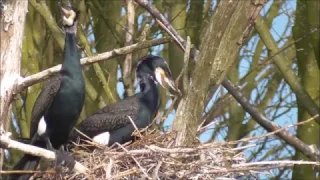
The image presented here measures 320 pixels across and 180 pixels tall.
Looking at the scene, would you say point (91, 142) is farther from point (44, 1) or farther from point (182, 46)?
point (44, 1)

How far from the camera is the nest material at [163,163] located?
654cm

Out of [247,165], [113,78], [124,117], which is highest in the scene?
[113,78]

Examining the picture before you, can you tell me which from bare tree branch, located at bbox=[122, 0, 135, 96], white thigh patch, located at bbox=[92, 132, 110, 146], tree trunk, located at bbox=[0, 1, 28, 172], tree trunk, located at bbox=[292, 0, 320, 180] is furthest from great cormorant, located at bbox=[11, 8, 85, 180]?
tree trunk, located at bbox=[292, 0, 320, 180]

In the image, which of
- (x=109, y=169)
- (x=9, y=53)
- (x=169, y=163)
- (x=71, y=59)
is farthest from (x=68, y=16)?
(x=169, y=163)

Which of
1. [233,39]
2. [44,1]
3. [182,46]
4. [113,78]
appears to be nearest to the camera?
[233,39]

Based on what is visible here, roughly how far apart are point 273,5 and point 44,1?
122 inches

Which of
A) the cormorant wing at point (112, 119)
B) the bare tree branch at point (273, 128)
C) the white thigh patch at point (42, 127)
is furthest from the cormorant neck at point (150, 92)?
the white thigh patch at point (42, 127)

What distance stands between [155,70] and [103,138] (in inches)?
29.4

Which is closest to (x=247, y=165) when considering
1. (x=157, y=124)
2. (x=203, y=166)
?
(x=203, y=166)

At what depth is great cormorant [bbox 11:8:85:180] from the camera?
699 cm

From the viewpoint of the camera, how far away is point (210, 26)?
6.47 metres

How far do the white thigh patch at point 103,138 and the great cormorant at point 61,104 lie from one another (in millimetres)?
571

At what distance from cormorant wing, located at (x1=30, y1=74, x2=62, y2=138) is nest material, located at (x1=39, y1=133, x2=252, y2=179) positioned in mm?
511

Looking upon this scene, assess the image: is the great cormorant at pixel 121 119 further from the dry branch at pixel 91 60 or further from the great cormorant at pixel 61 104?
the dry branch at pixel 91 60
